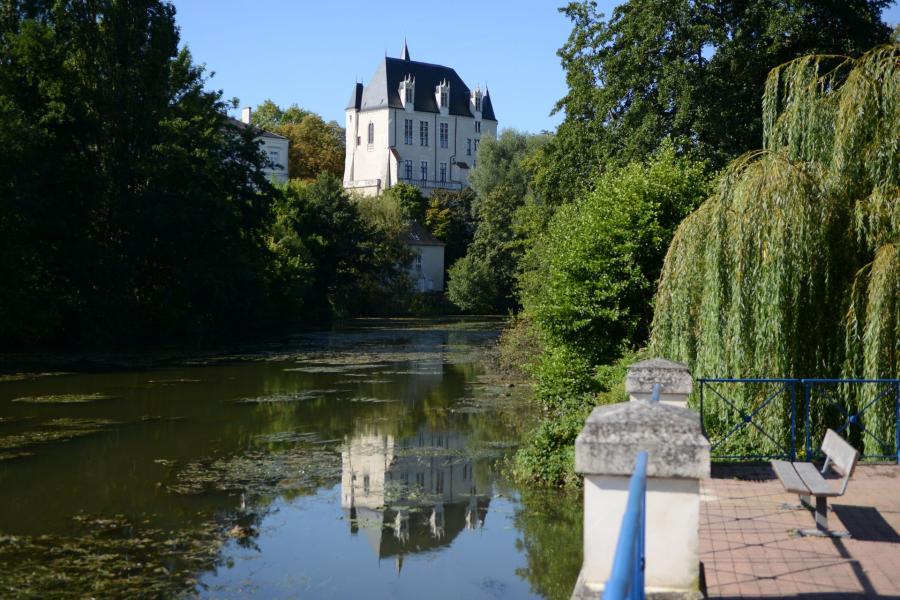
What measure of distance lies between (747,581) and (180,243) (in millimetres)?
35151

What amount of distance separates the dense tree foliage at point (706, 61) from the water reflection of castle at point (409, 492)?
12.1 metres

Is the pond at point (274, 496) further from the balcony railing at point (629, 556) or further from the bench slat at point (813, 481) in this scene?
the balcony railing at point (629, 556)

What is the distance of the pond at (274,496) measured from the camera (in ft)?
33.1

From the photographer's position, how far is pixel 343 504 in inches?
516

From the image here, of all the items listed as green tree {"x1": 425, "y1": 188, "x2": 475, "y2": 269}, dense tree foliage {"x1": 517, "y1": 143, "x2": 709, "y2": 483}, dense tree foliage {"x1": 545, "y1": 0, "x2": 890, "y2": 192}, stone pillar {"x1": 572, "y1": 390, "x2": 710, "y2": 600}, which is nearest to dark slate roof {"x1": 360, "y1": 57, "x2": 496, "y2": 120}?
green tree {"x1": 425, "y1": 188, "x2": 475, "y2": 269}

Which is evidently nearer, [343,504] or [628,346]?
[343,504]

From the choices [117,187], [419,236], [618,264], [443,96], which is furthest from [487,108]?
[618,264]

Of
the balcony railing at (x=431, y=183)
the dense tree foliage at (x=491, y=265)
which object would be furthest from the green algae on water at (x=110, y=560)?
the balcony railing at (x=431, y=183)

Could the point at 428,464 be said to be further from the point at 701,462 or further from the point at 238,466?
the point at 701,462

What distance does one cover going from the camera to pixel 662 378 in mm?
9375

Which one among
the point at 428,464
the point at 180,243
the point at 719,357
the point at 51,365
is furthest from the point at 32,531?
the point at 180,243

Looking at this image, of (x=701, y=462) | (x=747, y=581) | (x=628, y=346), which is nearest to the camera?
(x=701, y=462)

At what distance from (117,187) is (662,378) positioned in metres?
32.0

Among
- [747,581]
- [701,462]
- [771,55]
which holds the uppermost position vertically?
[771,55]
